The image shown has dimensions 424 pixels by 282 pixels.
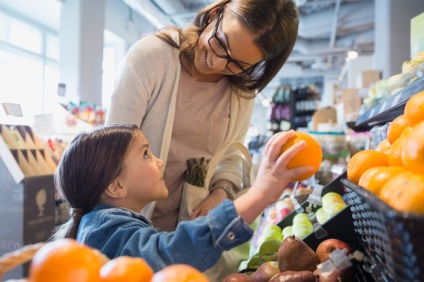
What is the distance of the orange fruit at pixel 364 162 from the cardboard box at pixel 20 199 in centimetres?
236

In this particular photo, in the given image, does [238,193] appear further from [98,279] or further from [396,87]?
[98,279]

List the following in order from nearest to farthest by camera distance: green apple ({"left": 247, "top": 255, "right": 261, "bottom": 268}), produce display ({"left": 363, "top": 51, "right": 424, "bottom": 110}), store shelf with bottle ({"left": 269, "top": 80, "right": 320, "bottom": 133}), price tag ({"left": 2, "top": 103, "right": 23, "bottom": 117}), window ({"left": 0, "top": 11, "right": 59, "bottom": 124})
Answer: green apple ({"left": 247, "top": 255, "right": 261, "bottom": 268})
produce display ({"left": 363, "top": 51, "right": 424, "bottom": 110})
price tag ({"left": 2, "top": 103, "right": 23, "bottom": 117})
window ({"left": 0, "top": 11, "right": 59, "bottom": 124})
store shelf with bottle ({"left": 269, "top": 80, "right": 320, "bottom": 133})

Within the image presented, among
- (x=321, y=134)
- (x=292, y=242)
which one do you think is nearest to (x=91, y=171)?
(x=292, y=242)

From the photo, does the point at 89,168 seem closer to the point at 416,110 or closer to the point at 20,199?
the point at 416,110

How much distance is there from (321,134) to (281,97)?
3627 mm

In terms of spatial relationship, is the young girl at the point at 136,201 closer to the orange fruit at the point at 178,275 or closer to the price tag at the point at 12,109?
the orange fruit at the point at 178,275

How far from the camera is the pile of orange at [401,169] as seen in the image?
56cm

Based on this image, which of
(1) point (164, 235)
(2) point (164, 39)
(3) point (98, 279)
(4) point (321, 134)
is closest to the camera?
(3) point (98, 279)

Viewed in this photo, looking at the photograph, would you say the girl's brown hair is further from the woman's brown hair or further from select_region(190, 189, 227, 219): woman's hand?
the woman's brown hair

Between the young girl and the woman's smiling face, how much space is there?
0.46m

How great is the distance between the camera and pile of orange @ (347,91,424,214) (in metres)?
0.56

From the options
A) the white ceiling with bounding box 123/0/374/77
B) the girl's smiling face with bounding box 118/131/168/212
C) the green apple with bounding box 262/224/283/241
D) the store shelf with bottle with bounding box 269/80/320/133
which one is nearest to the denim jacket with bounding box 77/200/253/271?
the girl's smiling face with bounding box 118/131/168/212

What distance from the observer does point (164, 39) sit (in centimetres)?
154

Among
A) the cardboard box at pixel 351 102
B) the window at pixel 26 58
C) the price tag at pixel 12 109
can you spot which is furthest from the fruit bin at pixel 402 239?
the window at pixel 26 58
